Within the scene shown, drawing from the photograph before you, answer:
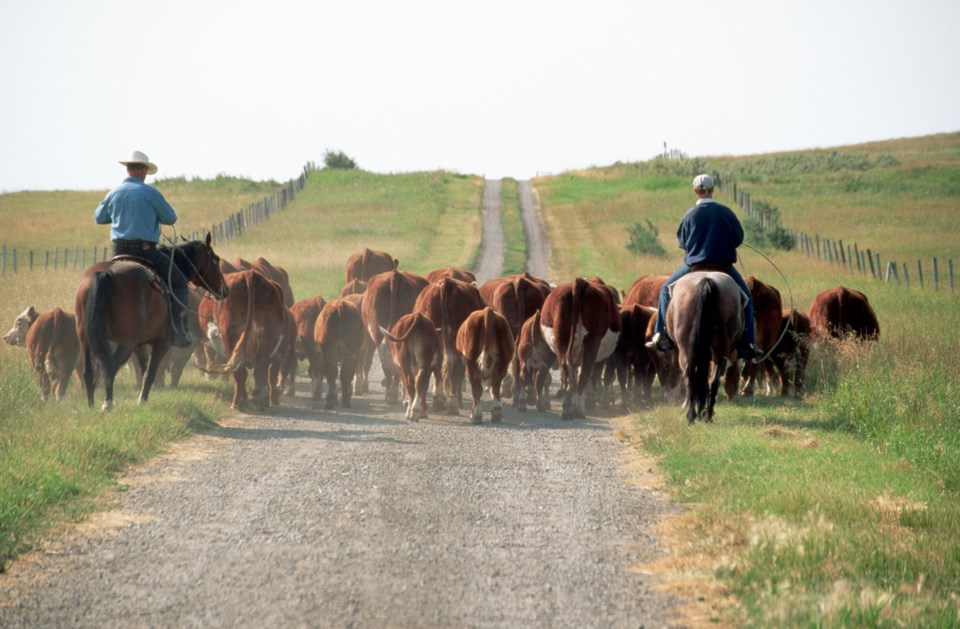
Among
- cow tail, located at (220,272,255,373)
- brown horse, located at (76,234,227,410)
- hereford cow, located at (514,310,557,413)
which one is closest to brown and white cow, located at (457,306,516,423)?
hereford cow, located at (514,310,557,413)

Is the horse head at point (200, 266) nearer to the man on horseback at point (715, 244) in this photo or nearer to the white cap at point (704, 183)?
the man on horseback at point (715, 244)

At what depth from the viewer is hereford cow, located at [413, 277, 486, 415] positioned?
48.6ft

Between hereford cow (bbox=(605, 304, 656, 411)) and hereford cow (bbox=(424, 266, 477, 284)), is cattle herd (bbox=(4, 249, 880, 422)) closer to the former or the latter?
hereford cow (bbox=(605, 304, 656, 411))

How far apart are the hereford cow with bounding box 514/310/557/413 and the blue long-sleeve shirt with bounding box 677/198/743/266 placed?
2660 mm

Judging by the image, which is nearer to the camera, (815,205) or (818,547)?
(818,547)

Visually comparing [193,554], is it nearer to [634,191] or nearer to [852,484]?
[852,484]

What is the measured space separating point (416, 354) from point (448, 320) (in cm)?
127

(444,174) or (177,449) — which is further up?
(444,174)

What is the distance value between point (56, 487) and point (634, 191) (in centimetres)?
6571

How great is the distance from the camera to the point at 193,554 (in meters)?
7.13

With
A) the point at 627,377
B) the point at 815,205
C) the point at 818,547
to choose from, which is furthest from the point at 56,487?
the point at 815,205

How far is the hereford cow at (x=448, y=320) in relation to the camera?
14.8 m

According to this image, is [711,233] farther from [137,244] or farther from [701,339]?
[137,244]

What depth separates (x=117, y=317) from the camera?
12898 millimetres
